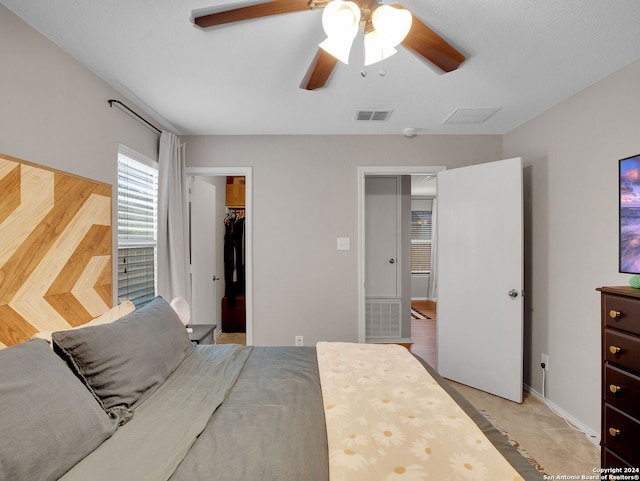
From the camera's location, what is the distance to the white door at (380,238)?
4.12 m

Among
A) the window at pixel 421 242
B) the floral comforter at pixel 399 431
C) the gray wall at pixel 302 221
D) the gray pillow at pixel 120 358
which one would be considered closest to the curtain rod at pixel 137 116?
the gray wall at pixel 302 221

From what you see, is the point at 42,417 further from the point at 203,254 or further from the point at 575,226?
the point at 575,226

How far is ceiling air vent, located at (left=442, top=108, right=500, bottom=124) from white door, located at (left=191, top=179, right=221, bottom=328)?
264cm

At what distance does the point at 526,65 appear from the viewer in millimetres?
1924

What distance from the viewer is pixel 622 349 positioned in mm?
1572

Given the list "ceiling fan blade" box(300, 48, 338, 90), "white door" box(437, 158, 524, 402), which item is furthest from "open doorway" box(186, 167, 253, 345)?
"white door" box(437, 158, 524, 402)

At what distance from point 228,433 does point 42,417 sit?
0.54m

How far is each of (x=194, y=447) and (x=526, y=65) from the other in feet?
8.51

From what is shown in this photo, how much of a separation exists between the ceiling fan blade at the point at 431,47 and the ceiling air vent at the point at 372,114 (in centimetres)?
103

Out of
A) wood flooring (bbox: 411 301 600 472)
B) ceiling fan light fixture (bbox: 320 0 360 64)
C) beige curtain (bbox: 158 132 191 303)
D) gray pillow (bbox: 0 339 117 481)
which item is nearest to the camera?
gray pillow (bbox: 0 339 117 481)

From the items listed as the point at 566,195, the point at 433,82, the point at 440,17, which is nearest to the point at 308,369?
the point at 440,17

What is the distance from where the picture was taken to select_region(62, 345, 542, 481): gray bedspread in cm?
91

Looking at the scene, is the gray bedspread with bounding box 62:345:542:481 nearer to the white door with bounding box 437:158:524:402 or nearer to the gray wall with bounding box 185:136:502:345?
the white door with bounding box 437:158:524:402

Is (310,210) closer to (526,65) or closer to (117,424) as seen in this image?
(526,65)
